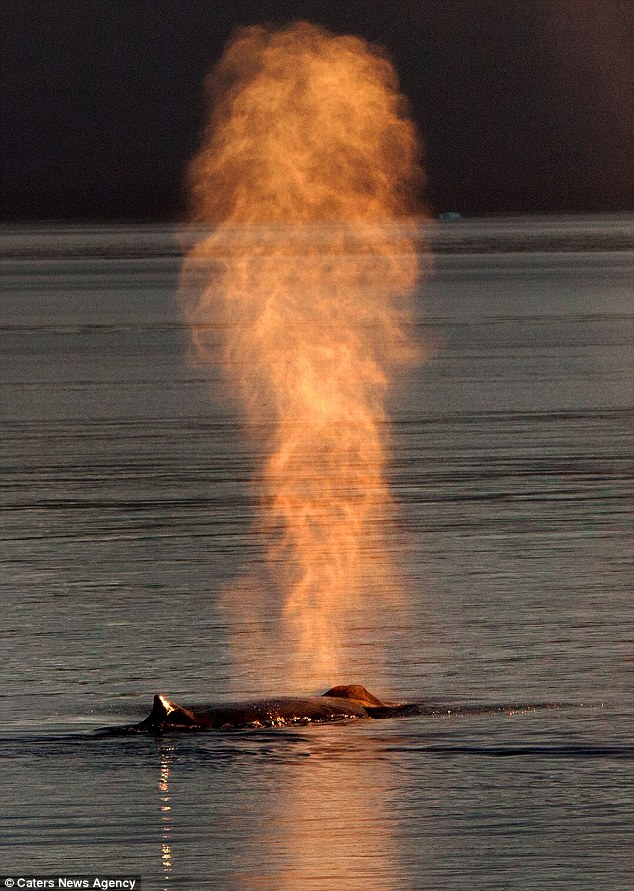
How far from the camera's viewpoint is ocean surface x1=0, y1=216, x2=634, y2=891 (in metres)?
12.9

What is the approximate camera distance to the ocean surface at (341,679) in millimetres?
12875

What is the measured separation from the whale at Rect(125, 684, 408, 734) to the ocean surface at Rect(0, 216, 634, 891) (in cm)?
15

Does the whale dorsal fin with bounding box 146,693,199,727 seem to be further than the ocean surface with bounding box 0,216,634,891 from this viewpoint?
Yes

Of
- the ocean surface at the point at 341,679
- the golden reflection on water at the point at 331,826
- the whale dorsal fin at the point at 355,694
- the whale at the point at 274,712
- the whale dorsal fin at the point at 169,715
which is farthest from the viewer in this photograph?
the whale dorsal fin at the point at 355,694

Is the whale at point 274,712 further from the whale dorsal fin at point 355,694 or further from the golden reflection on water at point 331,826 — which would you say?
the golden reflection on water at point 331,826

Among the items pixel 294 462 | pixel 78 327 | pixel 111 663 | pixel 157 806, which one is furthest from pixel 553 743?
pixel 78 327

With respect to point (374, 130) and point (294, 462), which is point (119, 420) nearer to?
point (294, 462)

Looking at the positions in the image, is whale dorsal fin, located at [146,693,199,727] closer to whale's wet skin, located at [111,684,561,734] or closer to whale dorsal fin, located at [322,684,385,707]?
whale's wet skin, located at [111,684,561,734]

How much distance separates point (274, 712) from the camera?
15648mm

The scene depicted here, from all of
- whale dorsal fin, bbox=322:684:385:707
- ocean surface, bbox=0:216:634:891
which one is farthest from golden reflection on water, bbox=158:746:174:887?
whale dorsal fin, bbox=322:684:385:707

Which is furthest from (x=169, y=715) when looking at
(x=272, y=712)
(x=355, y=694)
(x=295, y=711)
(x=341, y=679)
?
(x=341, y=679)

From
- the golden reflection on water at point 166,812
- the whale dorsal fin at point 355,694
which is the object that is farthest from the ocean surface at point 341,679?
the whale dorsal fin at point 355,694

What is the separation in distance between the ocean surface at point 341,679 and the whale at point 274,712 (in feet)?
0.49

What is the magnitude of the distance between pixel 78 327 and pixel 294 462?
50927 millimetres
